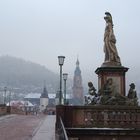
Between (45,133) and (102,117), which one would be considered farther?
(45,133)

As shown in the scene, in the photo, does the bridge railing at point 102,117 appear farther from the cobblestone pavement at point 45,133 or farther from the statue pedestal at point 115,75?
the statue pedestal at point 115,75

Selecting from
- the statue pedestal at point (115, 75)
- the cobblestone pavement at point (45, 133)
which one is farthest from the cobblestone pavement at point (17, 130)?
the statue pedestal at point (115, 75)

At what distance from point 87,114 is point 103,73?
5.63 meters

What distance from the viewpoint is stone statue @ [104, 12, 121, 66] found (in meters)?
27.9

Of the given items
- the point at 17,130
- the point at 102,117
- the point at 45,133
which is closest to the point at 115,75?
the point at 102,117

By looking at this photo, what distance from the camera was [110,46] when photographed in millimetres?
28172

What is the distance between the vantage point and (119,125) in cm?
2136

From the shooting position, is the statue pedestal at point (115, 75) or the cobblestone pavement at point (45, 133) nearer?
the cobblestone pavement at point (45, 133)

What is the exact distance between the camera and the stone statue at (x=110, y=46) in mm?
27866

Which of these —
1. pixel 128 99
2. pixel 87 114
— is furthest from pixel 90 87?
pixel 87 114

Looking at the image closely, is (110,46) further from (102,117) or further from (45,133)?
(45,133)

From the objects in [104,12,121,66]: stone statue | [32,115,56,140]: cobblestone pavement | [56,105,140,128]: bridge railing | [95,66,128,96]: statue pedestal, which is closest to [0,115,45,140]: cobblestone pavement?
[32,115,56,140]: cobblestone pavement

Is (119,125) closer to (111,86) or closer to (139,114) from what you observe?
(139,114)

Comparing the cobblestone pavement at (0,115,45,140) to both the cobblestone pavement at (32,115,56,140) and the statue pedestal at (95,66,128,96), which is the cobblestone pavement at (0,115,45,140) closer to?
the cobblestone pavement at (32,115,56,140)
